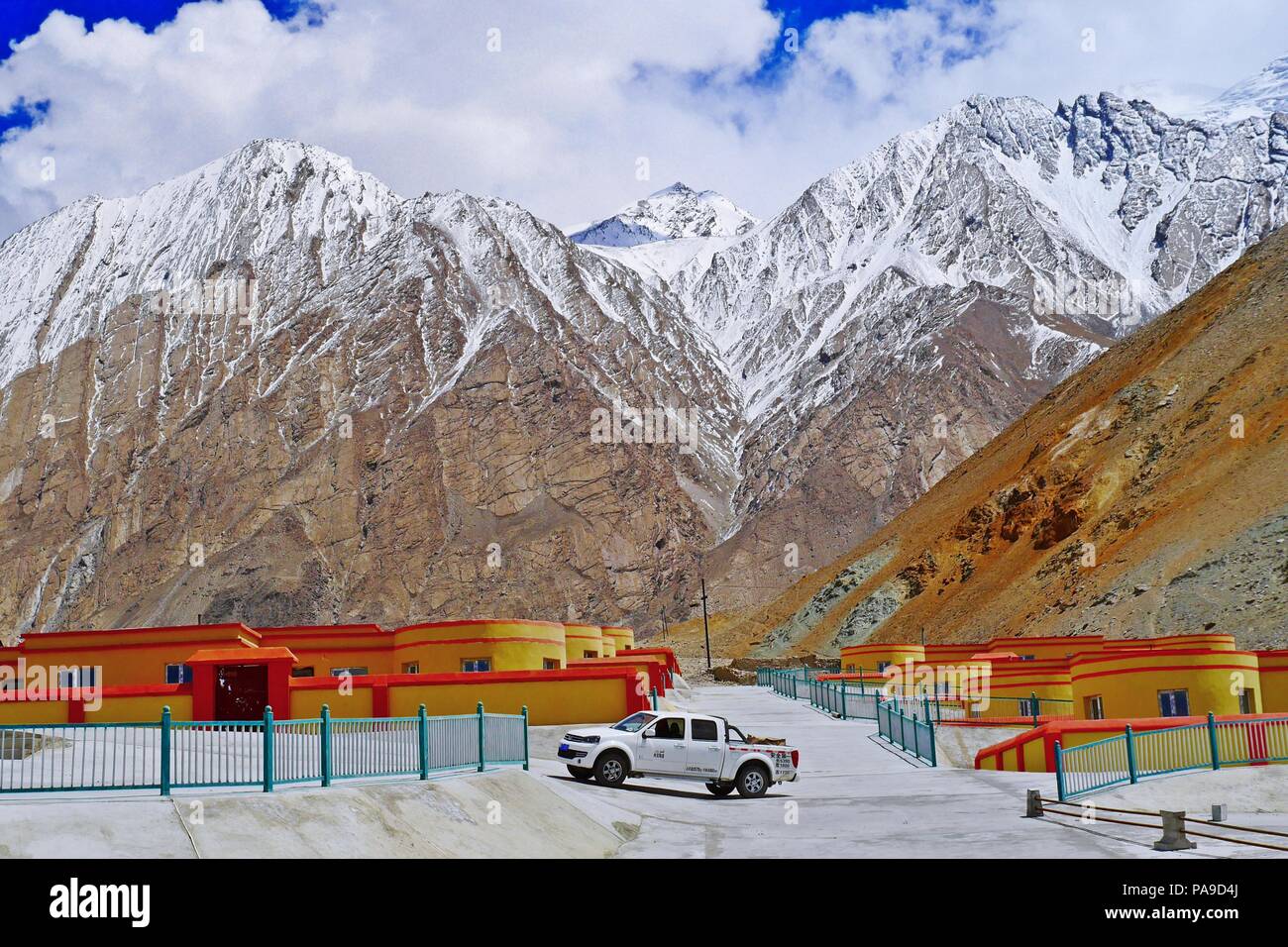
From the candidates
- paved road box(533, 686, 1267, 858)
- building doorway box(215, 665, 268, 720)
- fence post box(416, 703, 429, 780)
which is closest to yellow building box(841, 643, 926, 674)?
paved road box(533, 686, 1267, 858)

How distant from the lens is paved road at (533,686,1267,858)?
18156 mm

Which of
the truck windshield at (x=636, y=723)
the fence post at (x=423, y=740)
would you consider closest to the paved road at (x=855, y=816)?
the truck windshield at (x=636, y=723)

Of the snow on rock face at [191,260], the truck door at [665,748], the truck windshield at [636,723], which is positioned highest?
the snow on rock face at [191,260]

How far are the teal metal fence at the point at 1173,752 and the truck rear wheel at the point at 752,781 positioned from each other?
5.29m

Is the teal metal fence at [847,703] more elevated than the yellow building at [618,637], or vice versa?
the yellow building at [618,637]

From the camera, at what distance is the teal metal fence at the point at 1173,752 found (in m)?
24.8

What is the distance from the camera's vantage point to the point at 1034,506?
93.1 meters

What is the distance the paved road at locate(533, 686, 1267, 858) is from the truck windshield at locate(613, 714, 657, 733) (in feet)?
3.61

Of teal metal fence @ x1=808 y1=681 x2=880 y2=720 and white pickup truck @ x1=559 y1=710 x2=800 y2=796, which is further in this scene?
teal metal fence @ x1=808 y1=681 x2=880 y2=720

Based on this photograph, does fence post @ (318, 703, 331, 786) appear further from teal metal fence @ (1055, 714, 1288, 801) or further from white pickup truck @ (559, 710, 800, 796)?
teal metal fence @ (1055, 714, 1288, 801)

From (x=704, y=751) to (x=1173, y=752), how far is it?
869 cm

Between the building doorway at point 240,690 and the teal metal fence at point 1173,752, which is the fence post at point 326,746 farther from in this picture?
the building doorway at point 240,690

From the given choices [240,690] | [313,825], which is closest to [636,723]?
[313,825]
